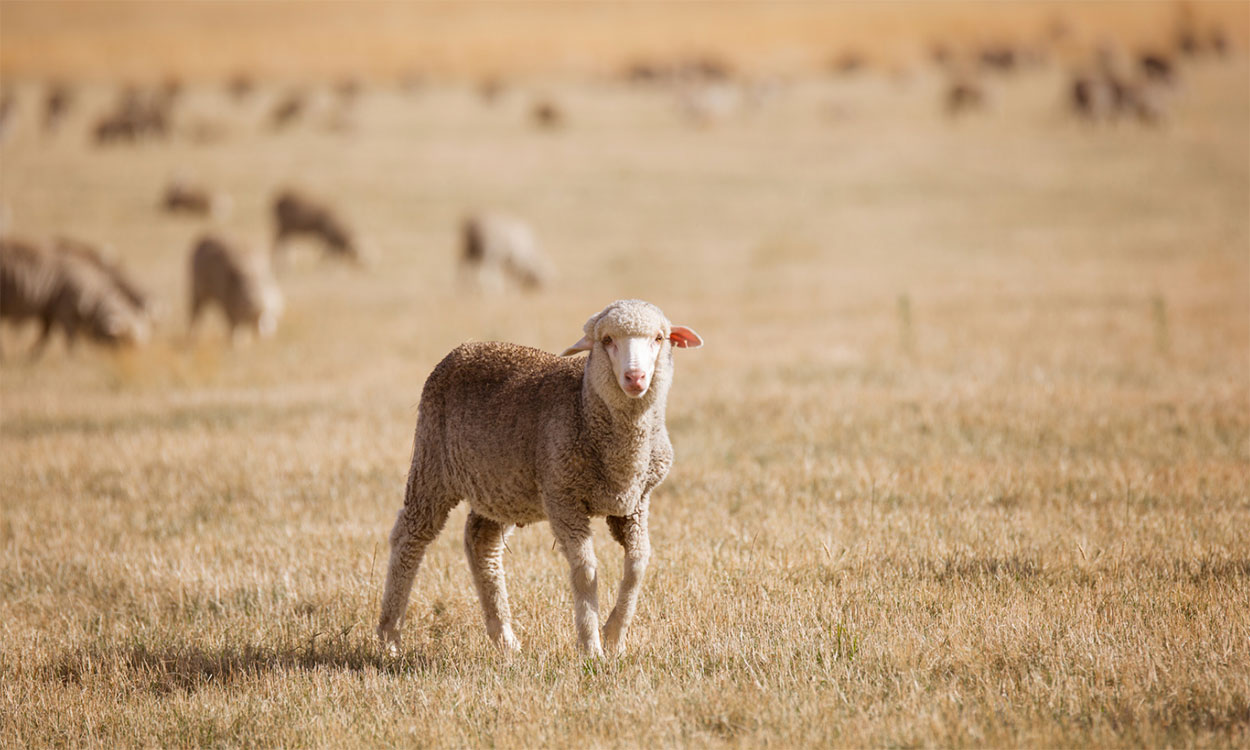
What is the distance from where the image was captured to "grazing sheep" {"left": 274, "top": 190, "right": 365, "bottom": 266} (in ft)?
84.0

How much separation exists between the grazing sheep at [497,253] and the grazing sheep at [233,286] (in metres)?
5.10

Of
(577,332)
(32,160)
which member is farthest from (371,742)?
(32,160)

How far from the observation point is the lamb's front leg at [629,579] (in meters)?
5.64

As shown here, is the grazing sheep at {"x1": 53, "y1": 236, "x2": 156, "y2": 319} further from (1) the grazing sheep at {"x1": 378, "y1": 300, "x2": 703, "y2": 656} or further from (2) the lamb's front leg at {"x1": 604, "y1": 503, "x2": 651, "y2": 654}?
(2) the lamb's front leg at {"x1": 604, "y1": 503, "x2": 651, "y2": 654}

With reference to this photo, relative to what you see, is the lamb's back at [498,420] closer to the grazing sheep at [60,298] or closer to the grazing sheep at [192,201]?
the grazing sheep at [60,298]

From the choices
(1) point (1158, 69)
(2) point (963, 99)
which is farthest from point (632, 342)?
(1) point (1158, 69)

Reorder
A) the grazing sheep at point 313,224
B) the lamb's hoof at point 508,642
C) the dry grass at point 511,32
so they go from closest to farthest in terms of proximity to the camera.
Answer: the lamb's hoof at point 508,642, the grazing sheep at point 313,224, the dry grass at point 511,32

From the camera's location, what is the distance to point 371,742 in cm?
505

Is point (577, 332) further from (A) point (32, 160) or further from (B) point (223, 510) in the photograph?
(A) point (32, 160)

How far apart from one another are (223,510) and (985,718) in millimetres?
5892

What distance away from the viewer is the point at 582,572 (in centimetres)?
553

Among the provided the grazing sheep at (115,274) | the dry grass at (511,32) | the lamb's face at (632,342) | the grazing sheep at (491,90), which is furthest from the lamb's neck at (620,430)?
the dry grass at (511,32)

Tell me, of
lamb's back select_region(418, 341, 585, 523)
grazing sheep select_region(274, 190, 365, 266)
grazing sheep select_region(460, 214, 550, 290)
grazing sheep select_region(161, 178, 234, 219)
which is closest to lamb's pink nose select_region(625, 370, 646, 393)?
lamb's back select_region(418, 341, 585, 523)

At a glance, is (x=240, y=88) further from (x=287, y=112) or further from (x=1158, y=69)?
(x=1158, y=69)
